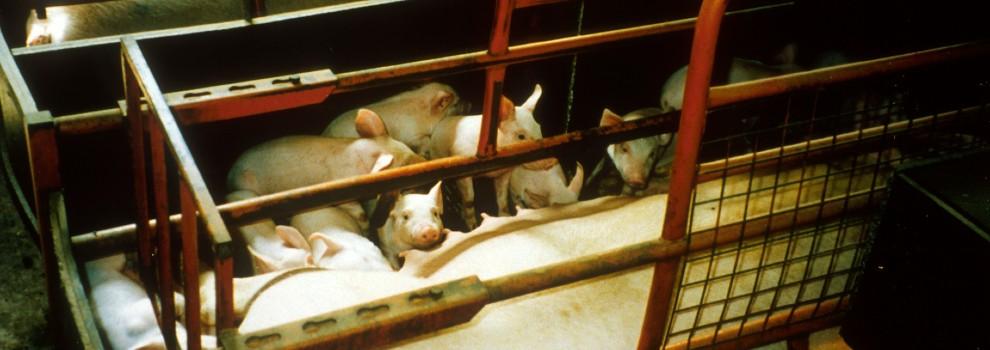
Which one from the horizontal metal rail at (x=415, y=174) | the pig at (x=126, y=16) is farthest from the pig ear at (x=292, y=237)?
the pig at (x=126, y=16)

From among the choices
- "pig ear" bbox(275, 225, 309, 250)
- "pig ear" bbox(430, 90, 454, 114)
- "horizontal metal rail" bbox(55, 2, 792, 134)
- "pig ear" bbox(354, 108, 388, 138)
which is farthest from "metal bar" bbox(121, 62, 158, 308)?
"pig ear" bbox(430, 90, 454, 114)

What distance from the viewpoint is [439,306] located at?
174 centimetres

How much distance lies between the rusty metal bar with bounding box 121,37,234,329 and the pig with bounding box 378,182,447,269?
5.98 feet

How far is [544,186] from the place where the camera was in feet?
14.2

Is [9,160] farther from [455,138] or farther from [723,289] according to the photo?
[723,289]

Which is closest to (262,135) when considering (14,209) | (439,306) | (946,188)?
(14,209)

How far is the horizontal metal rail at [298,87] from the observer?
90.4 inches

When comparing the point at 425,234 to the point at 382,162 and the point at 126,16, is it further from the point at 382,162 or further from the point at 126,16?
the point at 126,16

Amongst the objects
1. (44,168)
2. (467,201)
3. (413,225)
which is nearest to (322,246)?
(413,225)

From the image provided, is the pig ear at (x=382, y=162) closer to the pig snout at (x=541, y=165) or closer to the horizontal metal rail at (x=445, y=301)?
the pig snout at (x=541, y=165)

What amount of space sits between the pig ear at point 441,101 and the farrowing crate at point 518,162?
0.67m

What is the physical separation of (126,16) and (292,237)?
1.68 meters

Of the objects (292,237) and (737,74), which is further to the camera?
(737,74)

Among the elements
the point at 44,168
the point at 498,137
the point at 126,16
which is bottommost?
the point at 44,168
